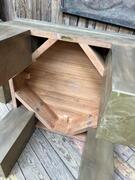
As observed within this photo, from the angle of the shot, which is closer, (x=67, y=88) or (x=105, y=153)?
(x=105, y=153)

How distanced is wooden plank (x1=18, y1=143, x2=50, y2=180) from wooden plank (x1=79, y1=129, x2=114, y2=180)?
260 millimetres

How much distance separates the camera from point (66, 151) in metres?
1.26

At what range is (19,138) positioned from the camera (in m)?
1.15

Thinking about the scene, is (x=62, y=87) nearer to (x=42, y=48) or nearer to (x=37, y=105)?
(x=37, y=105)

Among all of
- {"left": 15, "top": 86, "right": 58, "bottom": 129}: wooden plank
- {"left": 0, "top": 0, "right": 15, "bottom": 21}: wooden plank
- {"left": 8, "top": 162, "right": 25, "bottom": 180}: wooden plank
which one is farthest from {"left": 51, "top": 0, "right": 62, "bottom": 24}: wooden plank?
{"left": 8, "top": 162, "right": 25, "bottom": 180}: wooden plank

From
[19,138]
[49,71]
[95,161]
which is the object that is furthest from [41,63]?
[95,161]

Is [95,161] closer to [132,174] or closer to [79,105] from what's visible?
[132,174]

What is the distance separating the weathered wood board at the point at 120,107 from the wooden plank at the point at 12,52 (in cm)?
43

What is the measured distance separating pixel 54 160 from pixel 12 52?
813mm

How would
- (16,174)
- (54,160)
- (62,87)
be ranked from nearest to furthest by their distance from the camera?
1. (16,174)
2. (54,160)
3. (62,87)

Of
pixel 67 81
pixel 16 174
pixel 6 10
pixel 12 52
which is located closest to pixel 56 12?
pixel 6 10

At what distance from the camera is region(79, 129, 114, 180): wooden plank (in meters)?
1.03

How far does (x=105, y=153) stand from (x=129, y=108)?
85 cm

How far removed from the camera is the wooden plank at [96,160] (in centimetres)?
103
